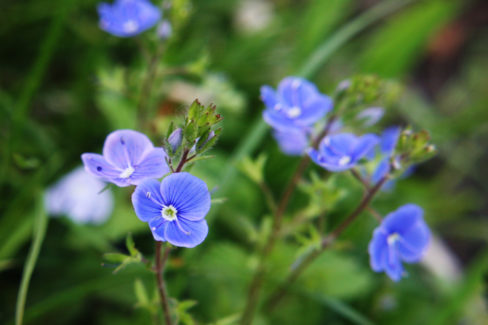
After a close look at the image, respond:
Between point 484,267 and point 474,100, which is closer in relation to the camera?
point 484,267

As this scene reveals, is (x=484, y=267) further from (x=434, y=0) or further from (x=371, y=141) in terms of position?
(x=434, y=0)

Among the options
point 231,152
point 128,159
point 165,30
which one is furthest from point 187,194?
point 231,152

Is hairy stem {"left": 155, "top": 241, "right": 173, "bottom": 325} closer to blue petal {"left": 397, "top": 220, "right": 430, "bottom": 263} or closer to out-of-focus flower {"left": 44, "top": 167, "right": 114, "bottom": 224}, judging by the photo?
blue petal {"left": 397, "top": 220, "right": 430, "bottom": 263}

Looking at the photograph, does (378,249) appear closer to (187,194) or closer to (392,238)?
(392,238)

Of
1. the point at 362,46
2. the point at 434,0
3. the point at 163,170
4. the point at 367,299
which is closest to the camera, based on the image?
the point at 163,170

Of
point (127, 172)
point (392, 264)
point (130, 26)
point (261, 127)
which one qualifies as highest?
point (130, 26)

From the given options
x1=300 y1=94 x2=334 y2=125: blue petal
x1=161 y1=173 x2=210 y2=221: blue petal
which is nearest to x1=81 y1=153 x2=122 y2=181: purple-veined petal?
x1=161 y1=173 x2=210 y2=221: blue petal

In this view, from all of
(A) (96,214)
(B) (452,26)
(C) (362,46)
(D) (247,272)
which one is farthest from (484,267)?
(B) (452,26)
